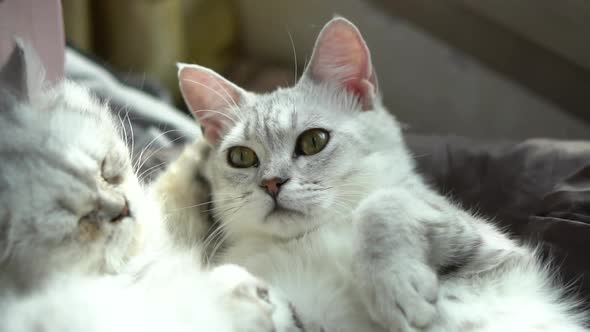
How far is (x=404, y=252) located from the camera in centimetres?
101

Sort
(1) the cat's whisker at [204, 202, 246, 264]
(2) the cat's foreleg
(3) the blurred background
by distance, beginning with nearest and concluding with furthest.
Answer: (2) the cat's foreleg, (1) the cat's whisker at [204, 202, 246, 264], (3) the blurred background

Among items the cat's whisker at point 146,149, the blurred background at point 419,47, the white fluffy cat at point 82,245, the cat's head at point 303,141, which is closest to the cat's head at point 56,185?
the white fluffy cat at point 82,245

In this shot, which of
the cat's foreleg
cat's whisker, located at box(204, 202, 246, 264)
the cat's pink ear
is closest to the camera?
the cat's foreleg

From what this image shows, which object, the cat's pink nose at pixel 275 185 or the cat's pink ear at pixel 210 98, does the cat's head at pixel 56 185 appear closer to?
the cat's pink nose at pixel 275 185

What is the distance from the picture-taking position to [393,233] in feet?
3.41

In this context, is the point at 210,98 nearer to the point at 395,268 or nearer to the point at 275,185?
the point at 275,185

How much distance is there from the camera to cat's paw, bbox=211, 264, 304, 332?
947 mm

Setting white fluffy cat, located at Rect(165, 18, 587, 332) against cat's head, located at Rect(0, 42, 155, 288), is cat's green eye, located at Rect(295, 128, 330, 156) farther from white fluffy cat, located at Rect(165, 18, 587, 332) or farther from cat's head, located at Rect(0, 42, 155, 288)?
cat's head, located at Rect(0, 42, 155, 288)

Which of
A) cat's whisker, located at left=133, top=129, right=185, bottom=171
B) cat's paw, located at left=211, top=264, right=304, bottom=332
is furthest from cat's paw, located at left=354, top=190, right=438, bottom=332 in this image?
cat's whisker, located at left=133, top=129, right=185, bottom=171

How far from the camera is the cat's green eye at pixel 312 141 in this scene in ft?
4.29

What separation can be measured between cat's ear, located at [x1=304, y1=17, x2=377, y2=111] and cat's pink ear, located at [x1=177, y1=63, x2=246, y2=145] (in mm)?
217

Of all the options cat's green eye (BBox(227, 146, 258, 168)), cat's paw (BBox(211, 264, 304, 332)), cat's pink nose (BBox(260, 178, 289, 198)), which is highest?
cat's pink nose (BBox(260, 178, 289, 198))

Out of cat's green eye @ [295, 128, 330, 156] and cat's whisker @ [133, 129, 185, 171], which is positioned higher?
cat's green eye @ [295, 128, 330, 156]

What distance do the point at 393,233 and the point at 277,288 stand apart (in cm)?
27
